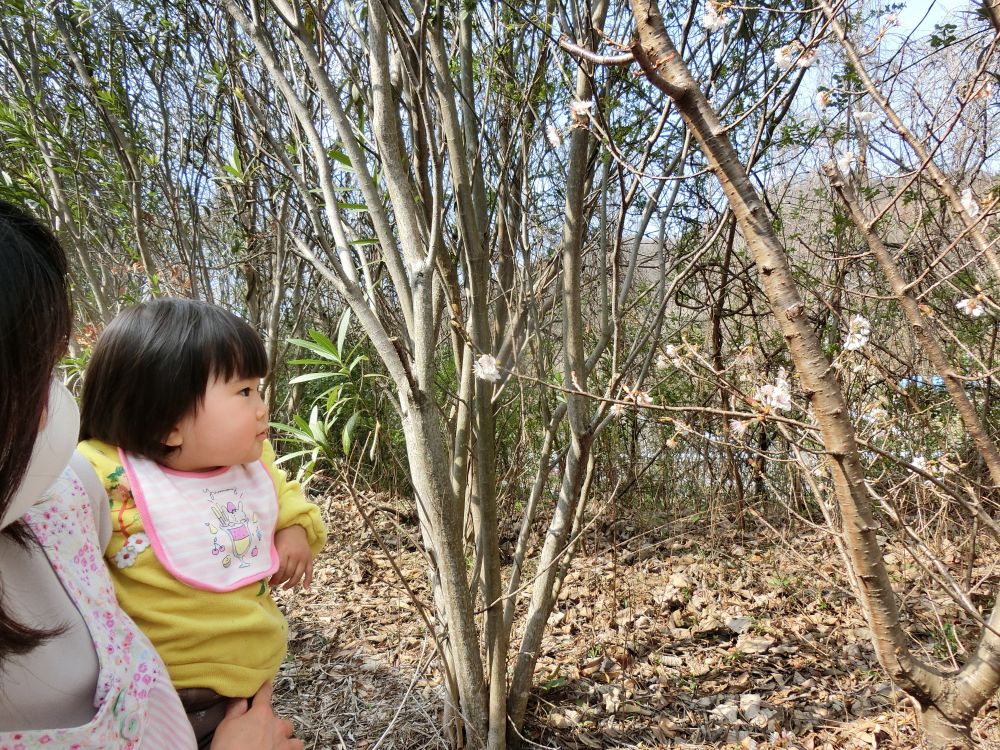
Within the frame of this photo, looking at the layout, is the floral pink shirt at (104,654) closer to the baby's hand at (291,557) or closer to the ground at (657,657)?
the baby's hand at (291,557)

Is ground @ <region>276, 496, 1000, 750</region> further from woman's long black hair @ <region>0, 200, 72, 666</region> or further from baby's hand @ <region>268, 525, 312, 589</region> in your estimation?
woman's long black hair @ <region>0, 200, 72, 666</region>

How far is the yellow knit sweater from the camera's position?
1.01 m

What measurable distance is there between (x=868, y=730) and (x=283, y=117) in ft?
12.7

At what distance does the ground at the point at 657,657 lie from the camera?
2203 millimetres

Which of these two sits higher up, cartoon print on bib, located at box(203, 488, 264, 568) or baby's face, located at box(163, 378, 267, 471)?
baby's face, located at box(163, 378, 267, 471)

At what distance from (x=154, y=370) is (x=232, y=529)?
0.32 m

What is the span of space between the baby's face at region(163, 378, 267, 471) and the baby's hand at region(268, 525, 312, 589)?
21 cm

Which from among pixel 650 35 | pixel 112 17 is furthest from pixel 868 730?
pixel 112 17

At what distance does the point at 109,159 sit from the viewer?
4191mm

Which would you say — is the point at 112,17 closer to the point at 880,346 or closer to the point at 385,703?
the point at 385,703

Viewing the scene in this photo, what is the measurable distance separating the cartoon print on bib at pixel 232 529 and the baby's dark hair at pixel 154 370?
0.13 m

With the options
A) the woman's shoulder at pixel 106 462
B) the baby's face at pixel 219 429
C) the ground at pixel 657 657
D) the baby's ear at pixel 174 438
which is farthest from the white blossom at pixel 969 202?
the woman's shoulder at pixel 106 462

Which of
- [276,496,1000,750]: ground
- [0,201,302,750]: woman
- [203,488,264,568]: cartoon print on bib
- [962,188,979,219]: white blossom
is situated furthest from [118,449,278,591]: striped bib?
[962,188,979,219]: white blossom

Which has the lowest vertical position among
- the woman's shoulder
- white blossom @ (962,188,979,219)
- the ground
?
the ground
